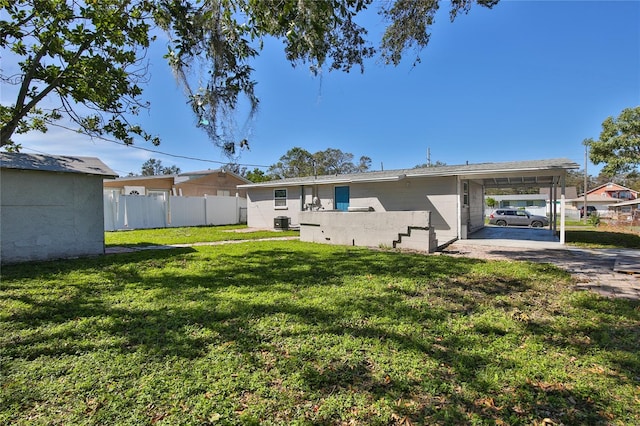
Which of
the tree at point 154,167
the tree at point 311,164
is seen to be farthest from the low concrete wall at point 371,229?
the tree at point 154,167

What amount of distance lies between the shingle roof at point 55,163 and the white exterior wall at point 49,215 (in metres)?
0.17

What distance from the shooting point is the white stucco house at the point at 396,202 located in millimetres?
9070

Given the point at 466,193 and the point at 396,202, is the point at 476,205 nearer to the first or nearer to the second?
the point at 466,193

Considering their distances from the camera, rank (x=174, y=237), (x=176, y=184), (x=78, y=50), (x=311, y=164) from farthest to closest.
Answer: (x=311, y=164) → (x=176, y=184) → (x=174, y=237) → (x=78, y=50)

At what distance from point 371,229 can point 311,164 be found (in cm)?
3675

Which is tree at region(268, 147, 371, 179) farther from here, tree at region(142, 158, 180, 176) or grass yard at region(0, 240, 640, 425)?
grass yard at region(0, 240, 640, 425)

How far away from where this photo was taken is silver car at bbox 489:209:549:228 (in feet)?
64.6

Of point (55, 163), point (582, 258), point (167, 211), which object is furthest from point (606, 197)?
point (55, 163)

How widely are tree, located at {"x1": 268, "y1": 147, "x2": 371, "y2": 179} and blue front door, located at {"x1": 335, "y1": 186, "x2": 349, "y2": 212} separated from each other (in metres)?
29.4

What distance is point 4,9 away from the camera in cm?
559

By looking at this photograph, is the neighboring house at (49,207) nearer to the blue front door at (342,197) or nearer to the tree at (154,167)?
the blue front door at (342,197)

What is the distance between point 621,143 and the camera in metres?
19.8

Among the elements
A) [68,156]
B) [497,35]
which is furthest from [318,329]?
[68,156]

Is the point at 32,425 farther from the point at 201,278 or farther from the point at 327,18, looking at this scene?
the point at 327,18
